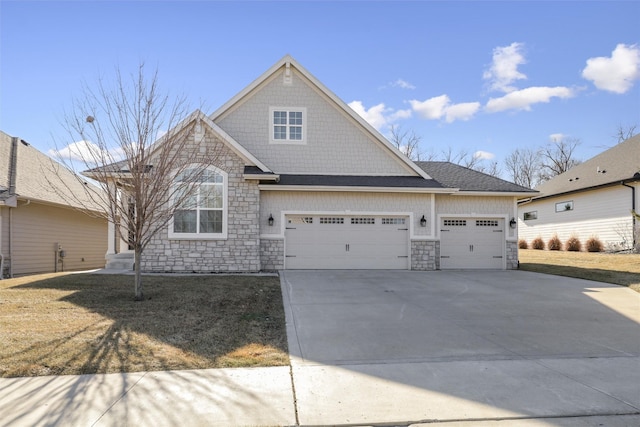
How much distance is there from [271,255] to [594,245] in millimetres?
17470

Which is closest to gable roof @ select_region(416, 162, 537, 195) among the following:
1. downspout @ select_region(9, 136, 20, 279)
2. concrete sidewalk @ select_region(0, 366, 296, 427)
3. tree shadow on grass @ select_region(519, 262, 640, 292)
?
tree shadow on grass @ select_region(519, 262, 640, 292)

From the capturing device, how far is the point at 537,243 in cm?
2794

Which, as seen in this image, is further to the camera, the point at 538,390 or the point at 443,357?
the point at 443,357

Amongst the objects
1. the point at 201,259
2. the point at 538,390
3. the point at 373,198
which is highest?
the point at 373,198

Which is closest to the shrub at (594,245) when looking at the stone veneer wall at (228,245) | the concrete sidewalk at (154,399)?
the stone veneer wall at (228,245)

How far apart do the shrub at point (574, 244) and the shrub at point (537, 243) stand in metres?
3.05

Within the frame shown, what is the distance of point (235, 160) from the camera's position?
14.2 meters

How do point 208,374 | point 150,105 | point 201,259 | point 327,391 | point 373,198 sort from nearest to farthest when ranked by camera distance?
point 327,391, point 208,374, point 150,105, point 201,259, point 373,198

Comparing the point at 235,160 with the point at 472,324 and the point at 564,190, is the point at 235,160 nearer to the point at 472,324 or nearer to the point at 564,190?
the point at 472,324

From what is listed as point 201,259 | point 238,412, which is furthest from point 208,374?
point 201,259

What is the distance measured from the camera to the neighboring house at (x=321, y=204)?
46.6ft

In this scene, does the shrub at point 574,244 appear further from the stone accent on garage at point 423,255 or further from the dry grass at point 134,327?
the dry grass at point 134,327

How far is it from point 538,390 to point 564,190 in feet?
78.0

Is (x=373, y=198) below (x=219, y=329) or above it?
above
